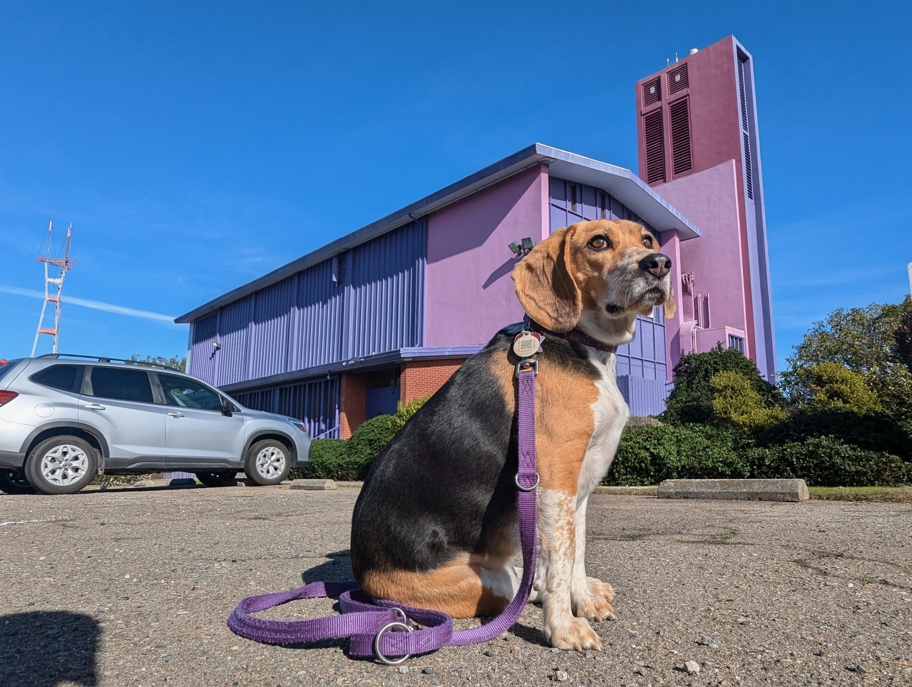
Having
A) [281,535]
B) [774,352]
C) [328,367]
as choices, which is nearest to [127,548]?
[281,535]

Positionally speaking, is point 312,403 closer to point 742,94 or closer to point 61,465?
point 61,465

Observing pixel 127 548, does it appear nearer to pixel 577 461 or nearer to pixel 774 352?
pixel 577 461

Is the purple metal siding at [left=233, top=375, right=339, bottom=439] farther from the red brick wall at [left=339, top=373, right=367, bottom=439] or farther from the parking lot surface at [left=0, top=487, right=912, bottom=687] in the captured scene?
the parking lot surface at [left=0, top=487, right=912, bottom=687]

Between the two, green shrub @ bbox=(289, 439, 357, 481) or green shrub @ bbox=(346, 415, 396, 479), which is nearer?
green shrub @ bbox=(346, 415, 396, 479)

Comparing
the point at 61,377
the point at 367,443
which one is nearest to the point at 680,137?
the point at 367,443

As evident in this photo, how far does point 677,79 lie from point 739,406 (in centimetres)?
1850

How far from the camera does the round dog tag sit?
2.19 metres

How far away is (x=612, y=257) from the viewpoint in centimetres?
260

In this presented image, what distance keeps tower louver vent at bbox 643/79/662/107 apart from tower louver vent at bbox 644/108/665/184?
0.64 meters

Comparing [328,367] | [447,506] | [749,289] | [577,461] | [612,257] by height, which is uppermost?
[749,289]

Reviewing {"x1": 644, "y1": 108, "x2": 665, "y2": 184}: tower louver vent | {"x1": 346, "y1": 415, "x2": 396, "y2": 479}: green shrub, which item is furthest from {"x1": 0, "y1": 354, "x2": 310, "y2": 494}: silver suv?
{"x1": 644, "y1": 108, "x2": 665, "y2": 184}: tower louver vent

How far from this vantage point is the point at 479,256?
18094 mm

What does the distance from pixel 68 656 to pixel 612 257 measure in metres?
2.44

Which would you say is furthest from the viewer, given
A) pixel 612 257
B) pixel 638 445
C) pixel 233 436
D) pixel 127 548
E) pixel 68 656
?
pixel 233 436
